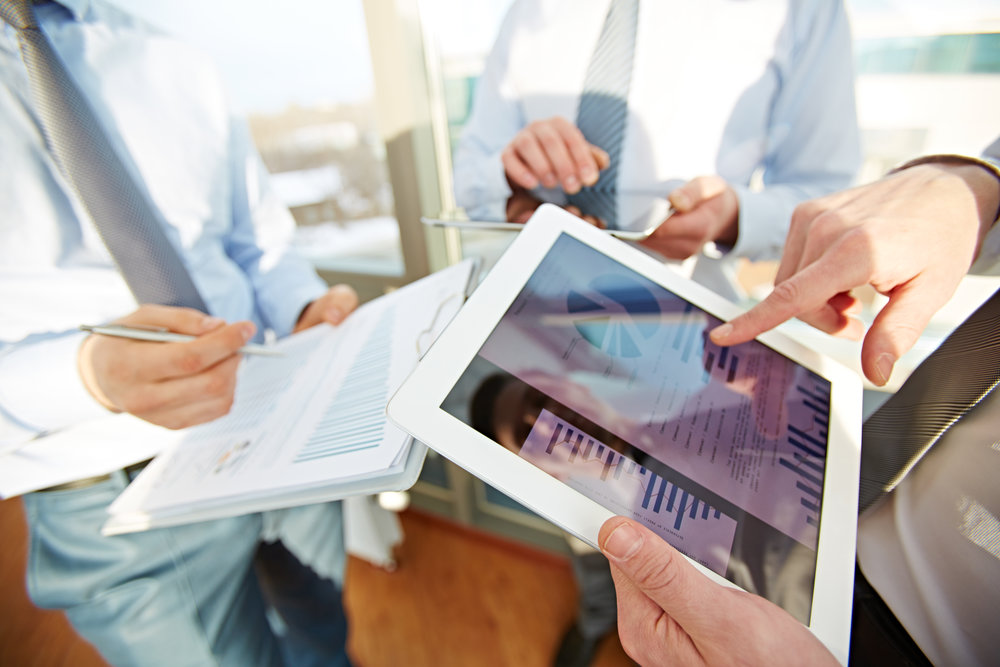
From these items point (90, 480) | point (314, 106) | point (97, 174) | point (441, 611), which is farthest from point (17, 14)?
point (441, 611)

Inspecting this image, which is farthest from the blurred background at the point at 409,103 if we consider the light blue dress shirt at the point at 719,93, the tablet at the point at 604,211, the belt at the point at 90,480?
the belt at the point at 90,480

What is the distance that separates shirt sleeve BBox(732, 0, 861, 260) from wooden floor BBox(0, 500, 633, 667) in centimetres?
119

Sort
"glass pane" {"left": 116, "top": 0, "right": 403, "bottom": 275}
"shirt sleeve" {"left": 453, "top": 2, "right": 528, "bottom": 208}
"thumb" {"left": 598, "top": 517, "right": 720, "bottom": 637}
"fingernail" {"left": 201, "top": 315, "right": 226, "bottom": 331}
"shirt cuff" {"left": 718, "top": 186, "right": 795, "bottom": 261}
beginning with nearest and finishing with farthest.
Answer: "thumb" {"left": 598, "top": 517, "right": 720, "bottom": 637}
"fingernail" {"left": 201, "top": 315, "right": 226, "bottom": 331}
"shirt cuff" {"left": 718, "top": 186, "right": 795, "bottom": 261}
"shirt sleeve" {"left": 453, "top": 2, "right": 528, "bottom": 208}
"glass pane" {"left": 116, "top": 0, "right": 403, "bottom": 275}

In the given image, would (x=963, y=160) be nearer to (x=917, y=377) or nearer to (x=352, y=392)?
(x=917, y=377)

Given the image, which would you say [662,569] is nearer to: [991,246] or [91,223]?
[991,246]

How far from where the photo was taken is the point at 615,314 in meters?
0.42

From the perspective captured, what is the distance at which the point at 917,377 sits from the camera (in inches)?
16.2

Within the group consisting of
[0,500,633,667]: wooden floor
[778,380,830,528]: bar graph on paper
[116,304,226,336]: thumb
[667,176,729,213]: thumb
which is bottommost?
[0,500,633,667]: wooden floor

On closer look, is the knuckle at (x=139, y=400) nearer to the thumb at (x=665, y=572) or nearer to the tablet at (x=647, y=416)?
the tablet at (x=647, y=416)

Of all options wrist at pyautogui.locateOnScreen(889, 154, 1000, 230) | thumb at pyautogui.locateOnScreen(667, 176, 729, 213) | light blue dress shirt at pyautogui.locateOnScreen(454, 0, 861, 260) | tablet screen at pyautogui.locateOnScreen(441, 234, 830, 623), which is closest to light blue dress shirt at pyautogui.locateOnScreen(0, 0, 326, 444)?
light blue dress shirt at pyautogui.locateOnScreen(454, 0, 861, 260)

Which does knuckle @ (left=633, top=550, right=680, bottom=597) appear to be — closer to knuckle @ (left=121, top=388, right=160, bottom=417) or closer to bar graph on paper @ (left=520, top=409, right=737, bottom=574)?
bar graph on paper @ (left=520, top=409, right=737, bottom=574)

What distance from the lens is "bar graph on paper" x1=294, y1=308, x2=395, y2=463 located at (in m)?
0.36

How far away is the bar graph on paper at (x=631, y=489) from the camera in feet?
1.04

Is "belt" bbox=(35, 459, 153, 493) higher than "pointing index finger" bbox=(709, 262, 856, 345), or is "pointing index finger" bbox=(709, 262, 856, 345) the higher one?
"pointing index finger" bbox=(709, 262, 856, 345)
